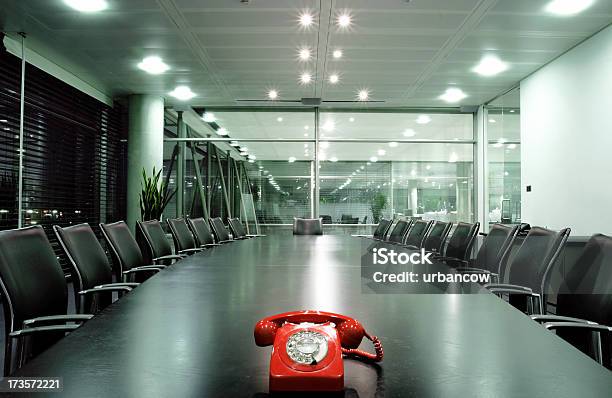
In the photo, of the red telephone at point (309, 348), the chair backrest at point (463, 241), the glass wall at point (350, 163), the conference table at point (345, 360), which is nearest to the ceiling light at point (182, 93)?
the glass wall at point (350, 163)

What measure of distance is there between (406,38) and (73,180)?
521cm

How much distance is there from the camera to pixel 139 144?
748 cm

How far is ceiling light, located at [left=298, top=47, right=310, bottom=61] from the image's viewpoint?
5.34 metres

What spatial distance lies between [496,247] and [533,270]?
69 centimetres

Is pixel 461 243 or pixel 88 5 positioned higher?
pixel 88 5

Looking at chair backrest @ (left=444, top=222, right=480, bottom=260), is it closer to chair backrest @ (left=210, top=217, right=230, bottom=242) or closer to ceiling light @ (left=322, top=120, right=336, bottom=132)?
chair backrest @ (left=210, top=217, right=230, bottom=242)

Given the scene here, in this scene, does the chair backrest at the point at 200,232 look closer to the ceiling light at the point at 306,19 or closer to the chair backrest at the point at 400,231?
the chair backrest at the point at 400,231

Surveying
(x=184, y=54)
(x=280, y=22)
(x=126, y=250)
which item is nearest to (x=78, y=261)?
(x=126, y=250)

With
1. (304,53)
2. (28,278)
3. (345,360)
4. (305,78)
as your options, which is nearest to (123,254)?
(28,278)

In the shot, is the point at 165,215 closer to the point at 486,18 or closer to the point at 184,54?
the point at 184,54

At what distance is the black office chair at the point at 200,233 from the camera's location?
475 centimetres

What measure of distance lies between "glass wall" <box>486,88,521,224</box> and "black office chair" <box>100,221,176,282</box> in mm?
6142

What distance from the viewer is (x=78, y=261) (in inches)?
86.6

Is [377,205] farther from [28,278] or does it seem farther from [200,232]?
[28,278]
